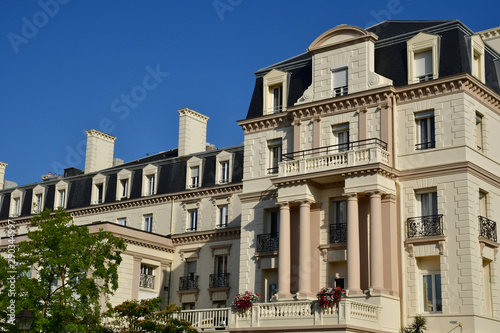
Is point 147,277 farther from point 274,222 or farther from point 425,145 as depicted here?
point 425,145

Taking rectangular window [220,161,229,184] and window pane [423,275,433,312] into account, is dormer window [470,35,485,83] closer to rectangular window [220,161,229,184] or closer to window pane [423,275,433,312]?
window pane [423,275,433,312]

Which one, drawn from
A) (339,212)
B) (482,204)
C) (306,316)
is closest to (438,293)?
(482,204)

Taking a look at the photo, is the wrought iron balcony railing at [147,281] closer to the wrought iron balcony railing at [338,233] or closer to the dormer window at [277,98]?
the dormer window at [277,98]

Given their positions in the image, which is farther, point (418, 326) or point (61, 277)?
point (61, 277)

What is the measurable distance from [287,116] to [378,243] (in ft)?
29.8

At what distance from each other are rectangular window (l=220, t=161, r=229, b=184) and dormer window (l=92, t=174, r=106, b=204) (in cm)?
1009

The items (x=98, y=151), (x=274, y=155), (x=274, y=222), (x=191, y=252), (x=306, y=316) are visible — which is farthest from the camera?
(x=98, y=151)

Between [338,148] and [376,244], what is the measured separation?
18.8 feet

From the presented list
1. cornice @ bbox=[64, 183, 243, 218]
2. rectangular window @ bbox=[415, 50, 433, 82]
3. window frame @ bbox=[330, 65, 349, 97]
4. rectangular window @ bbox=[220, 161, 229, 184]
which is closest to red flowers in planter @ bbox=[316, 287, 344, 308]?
window frame @ bbox=[330, 65, 349, 97]

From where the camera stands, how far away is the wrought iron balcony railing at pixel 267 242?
39219 mm

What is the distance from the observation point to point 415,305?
112 ft

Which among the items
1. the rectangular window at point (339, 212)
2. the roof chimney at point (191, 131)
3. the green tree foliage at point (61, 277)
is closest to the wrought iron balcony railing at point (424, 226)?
the rectangular window at point (339, 212)

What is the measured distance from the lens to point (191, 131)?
56.1 metres

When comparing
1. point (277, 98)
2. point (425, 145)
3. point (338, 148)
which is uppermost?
point (277, 98)
